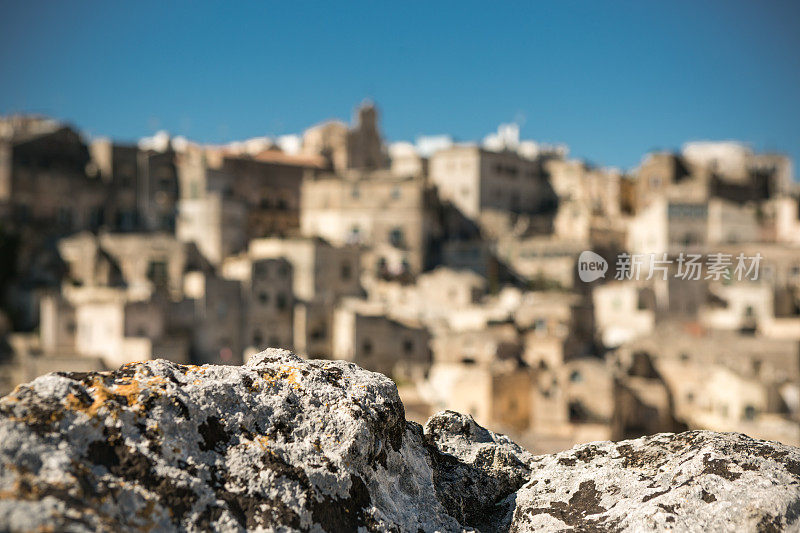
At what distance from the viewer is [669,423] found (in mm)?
35750

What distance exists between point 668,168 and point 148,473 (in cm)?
6140

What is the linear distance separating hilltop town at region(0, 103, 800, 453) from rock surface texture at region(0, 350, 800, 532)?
23.0 meters

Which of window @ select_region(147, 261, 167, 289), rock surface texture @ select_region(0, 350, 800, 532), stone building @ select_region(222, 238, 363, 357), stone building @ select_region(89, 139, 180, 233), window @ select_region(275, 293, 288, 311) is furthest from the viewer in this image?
stone building @ select_region(89, 139, 180, 233)

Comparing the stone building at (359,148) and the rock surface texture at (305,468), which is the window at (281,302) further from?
the rock surface texture at (305,468)

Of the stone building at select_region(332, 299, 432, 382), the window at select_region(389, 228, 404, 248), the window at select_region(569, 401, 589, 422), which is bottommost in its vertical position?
the window at select_region(569, 401, 589, 422)

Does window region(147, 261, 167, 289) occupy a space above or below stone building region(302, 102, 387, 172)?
below

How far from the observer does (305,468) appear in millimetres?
3805

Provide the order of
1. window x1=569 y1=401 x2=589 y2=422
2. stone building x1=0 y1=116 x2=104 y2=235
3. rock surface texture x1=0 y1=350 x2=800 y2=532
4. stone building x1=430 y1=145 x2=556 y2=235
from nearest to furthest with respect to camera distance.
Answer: rock surface texture x1=0 y1=350 x2=800 y2=532, window x1=569 y1=401 x2=589 y2=422, stone building x1=0 y1=116 x2=104 y2=235, stone building x1=430 y1=145 x2=556 y2=235

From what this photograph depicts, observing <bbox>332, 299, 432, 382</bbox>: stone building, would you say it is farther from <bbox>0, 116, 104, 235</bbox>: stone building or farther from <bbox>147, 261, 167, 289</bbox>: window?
<bbox>0, 116, 104, 235</bbox>: stone building

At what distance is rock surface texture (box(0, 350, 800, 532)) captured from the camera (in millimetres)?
3180

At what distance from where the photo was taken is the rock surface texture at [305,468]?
10.4 ft

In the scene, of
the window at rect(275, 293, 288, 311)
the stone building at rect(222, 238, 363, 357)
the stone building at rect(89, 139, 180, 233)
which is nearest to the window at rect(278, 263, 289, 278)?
the stone building at rect(222, 238, 363, 357)

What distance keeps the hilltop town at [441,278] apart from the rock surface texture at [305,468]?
23.0 m

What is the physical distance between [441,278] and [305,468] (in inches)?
1653
